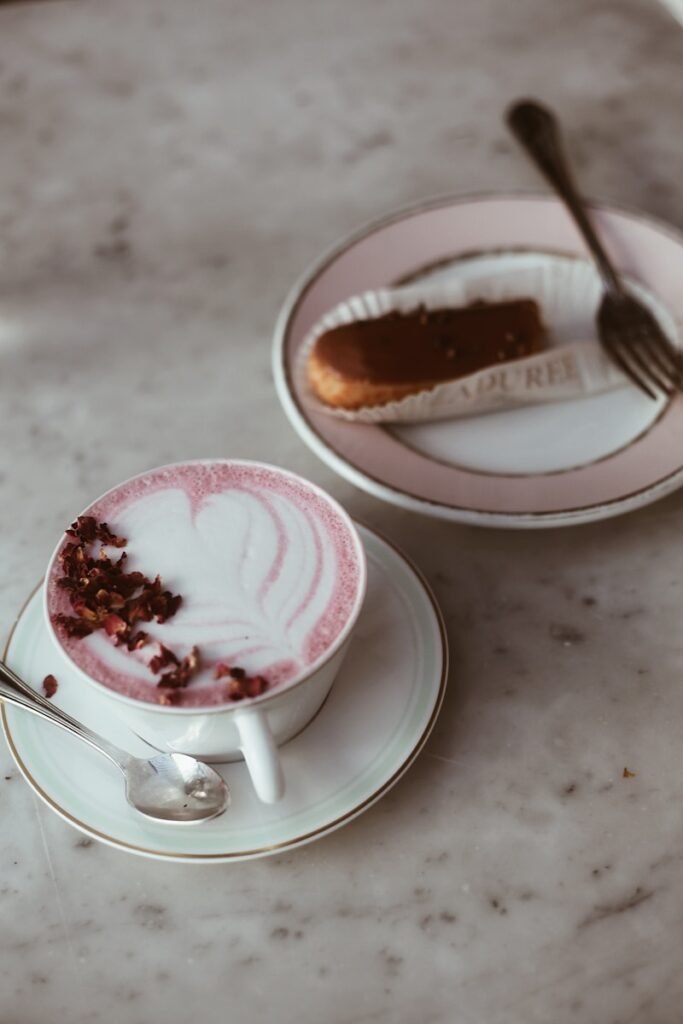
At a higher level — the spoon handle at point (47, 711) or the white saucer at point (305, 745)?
the spoon handle at point (47, 711)

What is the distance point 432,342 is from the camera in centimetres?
93

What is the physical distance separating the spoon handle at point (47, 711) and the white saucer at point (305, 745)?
0.01m

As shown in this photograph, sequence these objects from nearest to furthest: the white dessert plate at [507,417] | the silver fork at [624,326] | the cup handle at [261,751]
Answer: the cup handle at [261,751], the white dessert plate at [507,417], the silver fork at [624,326]

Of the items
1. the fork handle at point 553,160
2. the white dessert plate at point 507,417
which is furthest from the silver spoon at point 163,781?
the fork handle at point 553,160

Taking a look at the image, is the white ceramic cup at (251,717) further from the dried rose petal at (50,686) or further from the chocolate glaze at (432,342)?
the chocolate glaze at (432,342)

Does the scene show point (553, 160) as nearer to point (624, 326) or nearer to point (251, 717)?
point (624, 326)

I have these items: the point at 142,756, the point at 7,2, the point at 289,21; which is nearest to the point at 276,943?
the point at 142,756

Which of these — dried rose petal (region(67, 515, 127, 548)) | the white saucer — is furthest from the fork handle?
dried rose petal (region(67, 515, 127, 548))

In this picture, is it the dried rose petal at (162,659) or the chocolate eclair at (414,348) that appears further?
the chocolate eclair at (414,348)

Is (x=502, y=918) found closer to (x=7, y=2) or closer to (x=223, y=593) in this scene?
(x=223, y=593)

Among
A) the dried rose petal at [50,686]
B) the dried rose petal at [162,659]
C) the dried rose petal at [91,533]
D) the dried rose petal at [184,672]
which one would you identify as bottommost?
the dried rose petal at [50,686]

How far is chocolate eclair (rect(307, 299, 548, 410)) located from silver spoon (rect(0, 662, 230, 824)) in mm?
365

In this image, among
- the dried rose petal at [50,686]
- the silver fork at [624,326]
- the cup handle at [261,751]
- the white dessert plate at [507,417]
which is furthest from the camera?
the silver fork at [624,326]

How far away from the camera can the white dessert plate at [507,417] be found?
0.83 metres
